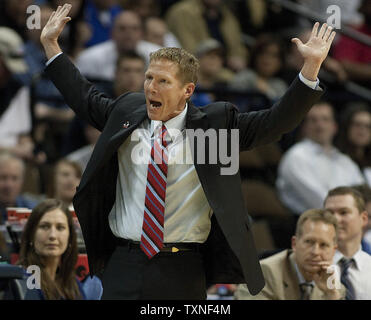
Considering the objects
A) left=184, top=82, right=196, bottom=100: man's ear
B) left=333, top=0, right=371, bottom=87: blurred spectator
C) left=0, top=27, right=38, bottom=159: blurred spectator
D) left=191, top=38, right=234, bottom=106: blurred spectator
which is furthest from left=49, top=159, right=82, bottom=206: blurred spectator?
left=333, top=0, right=371, bottom=87: blurred spectator

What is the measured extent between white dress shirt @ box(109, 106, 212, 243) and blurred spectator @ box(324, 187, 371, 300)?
1.64 m

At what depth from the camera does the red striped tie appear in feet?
12.9

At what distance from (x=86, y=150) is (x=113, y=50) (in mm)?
1341

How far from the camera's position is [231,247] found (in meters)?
3.94

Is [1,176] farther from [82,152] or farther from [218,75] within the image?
[218,75]

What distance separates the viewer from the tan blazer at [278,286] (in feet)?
16.9

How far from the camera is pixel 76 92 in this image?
13.7ft

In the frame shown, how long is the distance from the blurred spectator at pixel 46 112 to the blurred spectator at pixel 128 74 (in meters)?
0.57

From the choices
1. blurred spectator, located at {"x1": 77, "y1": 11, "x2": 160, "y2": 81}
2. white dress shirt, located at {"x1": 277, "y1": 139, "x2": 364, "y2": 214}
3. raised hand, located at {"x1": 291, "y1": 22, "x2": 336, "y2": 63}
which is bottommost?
raised hand, located at {"x1": 291, "y1": 22, "x2": 336, "y2": 63}

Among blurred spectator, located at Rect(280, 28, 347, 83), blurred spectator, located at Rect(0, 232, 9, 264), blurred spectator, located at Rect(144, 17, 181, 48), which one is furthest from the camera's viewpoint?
blurred spectator, located at Rect(280, 28, 347, 83)

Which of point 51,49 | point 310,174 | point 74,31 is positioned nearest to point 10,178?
point 74,31

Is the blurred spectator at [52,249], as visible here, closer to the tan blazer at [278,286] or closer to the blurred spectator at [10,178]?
the tan blazer at [278,286]

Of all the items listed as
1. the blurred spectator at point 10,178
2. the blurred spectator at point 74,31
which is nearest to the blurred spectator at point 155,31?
the blurred spectator at point 74,31

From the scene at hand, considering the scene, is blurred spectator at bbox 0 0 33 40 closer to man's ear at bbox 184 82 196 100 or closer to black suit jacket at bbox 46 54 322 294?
black suit jacket at bbox 46 54 322 294
